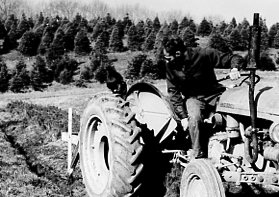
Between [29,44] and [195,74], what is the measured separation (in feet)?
93.2

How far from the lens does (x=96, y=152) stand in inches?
235

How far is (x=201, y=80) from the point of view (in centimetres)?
524

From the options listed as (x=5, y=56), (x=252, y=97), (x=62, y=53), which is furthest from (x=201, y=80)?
(x=5, y=56)

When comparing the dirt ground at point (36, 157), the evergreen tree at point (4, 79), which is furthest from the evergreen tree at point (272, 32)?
the dirt ground at point (36, 157)

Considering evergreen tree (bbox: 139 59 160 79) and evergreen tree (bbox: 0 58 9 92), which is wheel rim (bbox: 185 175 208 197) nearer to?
evergreen tree (bbox: 139 59 160 79)

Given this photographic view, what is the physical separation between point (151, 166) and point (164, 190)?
1.29 ft

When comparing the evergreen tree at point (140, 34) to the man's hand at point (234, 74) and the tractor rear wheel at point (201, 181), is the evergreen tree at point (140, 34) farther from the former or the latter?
the tractor rear wheel at point (201, 181)

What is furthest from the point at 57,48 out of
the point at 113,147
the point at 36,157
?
the point at 113,147

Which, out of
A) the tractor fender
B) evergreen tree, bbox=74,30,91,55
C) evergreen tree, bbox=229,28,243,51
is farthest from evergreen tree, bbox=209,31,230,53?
the tractor fender

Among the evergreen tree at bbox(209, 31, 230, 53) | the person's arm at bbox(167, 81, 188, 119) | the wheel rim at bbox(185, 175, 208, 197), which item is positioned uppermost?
the evergreen tree at bbox(209, 31, 230, 53)

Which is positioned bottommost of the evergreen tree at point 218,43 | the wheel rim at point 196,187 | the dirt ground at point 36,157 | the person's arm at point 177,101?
the dirt ground at point 36,157

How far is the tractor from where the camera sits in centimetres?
442

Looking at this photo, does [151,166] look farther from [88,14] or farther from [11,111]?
[88,14]

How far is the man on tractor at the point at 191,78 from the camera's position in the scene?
5.11 meters
